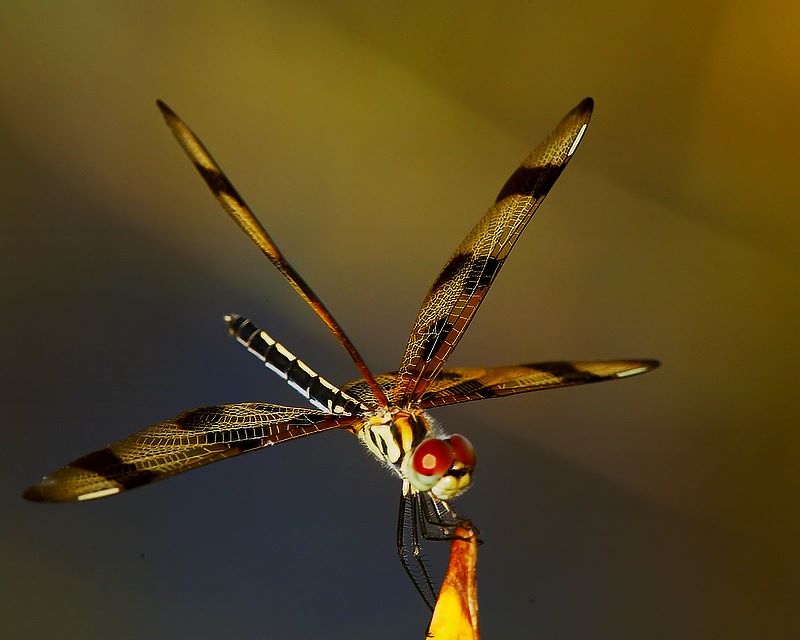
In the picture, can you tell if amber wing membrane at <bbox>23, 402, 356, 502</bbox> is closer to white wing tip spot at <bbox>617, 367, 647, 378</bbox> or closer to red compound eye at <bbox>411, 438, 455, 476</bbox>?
red compound eye at <bbox>411, 438, 455, 476</bbox>

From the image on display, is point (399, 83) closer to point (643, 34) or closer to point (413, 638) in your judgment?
point (643, 34)

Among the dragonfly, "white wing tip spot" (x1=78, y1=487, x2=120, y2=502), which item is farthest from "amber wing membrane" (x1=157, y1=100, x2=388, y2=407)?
"white wing tip spot" (x1=78, y1=487, x2=120, y2=502)

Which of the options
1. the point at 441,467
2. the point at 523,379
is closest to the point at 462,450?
the point at 441,467

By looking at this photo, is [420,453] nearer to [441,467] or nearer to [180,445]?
[441,467]

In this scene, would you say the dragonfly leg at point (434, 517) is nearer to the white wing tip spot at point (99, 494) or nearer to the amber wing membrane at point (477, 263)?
the amber wing membrane at point (477, 263)

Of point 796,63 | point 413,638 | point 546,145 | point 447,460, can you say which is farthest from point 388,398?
point 796,63

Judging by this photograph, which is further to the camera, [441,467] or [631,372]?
[631,372]

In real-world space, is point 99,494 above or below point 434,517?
above

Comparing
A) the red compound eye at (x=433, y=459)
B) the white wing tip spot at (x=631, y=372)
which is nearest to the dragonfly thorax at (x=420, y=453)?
the red compound eye at (x=433, y=459)
